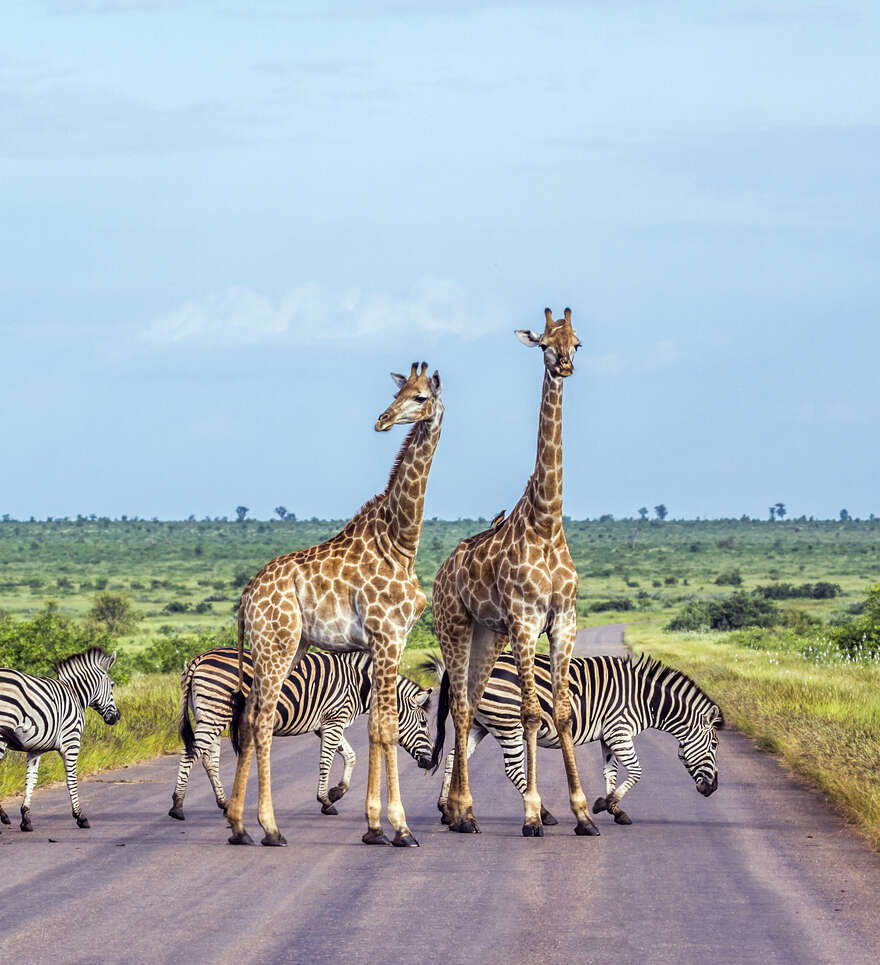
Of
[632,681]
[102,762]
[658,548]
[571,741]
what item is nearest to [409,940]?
[571,741]

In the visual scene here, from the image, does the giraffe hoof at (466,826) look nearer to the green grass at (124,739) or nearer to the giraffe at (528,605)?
the giraffe at (528,605)

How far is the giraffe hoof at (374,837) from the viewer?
12648 millimetres

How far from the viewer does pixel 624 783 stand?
14.1m

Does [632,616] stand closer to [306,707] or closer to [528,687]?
[306,707]

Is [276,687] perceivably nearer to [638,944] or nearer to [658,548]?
[638,944]

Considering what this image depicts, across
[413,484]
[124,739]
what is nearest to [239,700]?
[413,484]

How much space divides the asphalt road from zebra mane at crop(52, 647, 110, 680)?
1.31 meters

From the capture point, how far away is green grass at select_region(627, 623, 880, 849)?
48.4ft

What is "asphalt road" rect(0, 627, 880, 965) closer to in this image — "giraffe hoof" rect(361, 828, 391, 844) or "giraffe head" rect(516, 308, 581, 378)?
"giraffe hoof" rect(361, 828, 391, 844)

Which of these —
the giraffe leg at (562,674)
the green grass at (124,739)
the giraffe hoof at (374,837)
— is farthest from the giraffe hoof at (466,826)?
the green grass at (124,739)

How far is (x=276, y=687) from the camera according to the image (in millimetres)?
13125

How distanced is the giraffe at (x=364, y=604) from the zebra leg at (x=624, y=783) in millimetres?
2115

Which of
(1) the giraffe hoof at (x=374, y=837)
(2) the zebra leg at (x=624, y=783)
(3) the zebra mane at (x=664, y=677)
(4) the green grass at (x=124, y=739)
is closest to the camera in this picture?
(1) the giraffe hoof at (x=374, y=837)

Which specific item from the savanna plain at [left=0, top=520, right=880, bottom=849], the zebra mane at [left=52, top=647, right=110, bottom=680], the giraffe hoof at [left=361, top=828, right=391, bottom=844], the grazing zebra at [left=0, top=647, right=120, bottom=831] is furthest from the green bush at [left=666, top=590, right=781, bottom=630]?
the giraffe hoof at [left=361, top=828, right=391, bottom=844]
